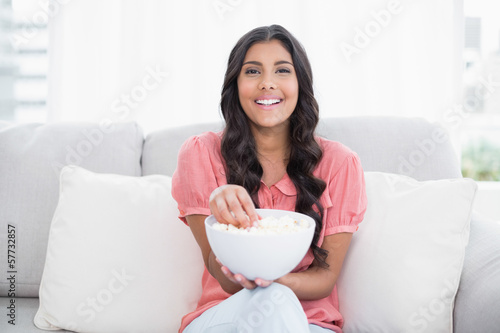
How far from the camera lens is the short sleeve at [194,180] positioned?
1334mm

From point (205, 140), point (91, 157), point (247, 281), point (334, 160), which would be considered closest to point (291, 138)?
point (334, 160)

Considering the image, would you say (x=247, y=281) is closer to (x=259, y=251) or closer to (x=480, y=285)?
(x=259, y=251)

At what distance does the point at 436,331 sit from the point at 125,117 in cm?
182

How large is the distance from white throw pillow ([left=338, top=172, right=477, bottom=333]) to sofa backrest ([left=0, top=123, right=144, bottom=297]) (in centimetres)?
98

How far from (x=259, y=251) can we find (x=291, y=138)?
685 mm

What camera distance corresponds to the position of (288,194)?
1.43 metres

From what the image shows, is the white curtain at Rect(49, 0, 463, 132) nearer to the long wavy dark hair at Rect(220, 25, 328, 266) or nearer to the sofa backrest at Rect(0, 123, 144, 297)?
the sofa backrest at Rect(0, 123, 144, 297)

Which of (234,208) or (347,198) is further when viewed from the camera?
(347,198)

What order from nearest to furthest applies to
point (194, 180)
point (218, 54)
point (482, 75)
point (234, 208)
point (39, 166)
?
1. point (234, 208)
2. point (194, 180)
3. point (39, 166)
4. point (218, 54)
5. point (482, 75)

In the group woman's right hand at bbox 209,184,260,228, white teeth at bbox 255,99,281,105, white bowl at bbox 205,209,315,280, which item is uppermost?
white teeth at bbox 255,99,281,105

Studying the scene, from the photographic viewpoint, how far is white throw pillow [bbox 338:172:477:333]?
129cm

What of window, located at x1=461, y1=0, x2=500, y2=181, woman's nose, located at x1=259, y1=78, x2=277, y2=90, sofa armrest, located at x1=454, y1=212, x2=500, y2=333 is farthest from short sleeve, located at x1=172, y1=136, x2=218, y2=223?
window, located at x1=461, y1=0, x2=500, y2=181

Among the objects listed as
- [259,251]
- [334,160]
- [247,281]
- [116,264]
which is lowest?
[116,264]

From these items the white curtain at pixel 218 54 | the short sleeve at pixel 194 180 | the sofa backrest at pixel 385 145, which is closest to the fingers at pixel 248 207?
the short sleeve at pixel 194 180
